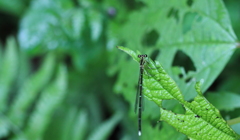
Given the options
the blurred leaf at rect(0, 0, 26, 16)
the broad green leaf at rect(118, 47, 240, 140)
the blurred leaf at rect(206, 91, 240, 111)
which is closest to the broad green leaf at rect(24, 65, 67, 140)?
the blurred leaf at rect(0, 0, 26, 16)

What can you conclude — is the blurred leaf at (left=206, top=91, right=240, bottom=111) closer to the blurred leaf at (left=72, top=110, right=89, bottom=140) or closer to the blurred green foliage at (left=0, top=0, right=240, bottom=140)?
the blurred green foliage at (left=0, top=0, right=240, bottom=140)

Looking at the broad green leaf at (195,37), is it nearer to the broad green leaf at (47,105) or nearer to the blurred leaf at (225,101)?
the blurred leaf at (225,101)

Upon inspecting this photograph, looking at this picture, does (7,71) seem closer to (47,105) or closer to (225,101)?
(47,105)

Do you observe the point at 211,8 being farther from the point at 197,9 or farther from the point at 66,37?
the point at 66,37

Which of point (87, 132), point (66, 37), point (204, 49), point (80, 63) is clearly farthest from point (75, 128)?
point (204, 49)

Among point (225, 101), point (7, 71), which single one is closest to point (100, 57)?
point (7, 71)

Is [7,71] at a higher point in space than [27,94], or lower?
higher

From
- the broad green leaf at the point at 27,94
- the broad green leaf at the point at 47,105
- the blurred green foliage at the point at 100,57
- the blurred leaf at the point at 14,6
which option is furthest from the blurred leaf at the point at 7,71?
the blurred leaf at the point at 14,6
